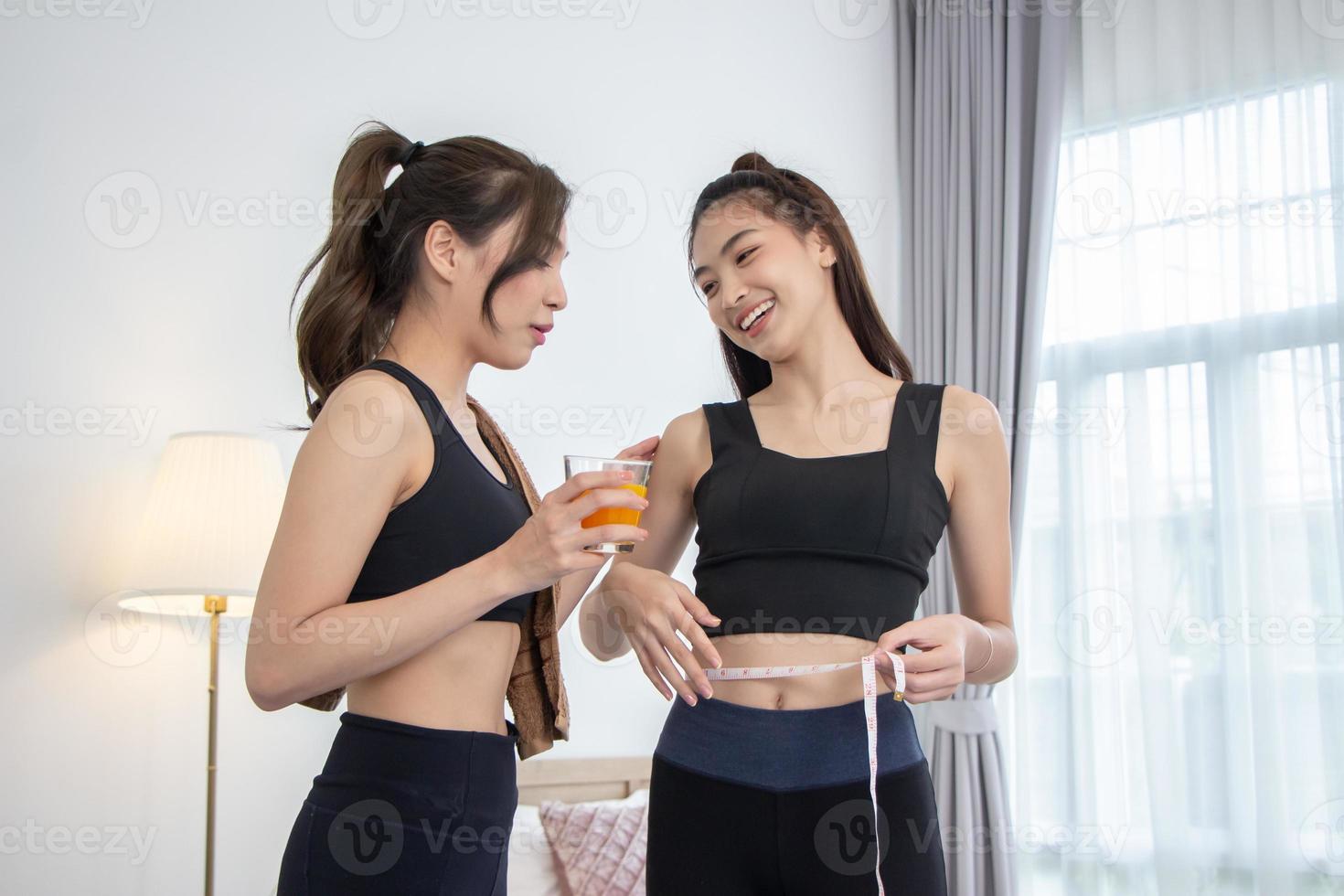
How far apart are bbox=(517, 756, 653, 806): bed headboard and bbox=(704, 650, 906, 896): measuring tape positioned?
1768mm

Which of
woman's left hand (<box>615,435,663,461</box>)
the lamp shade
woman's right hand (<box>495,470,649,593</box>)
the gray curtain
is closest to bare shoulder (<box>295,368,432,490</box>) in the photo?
woman's right hand (<box>495,470,649,593</box>)

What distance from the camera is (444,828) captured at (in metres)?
1.16

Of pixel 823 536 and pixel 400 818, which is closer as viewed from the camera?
pixel 400 818

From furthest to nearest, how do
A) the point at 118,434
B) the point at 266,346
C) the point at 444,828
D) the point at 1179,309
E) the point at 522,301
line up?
the point at 1179,309 → the point at 266,346 → the point at 118,434 → the point at 522,301 → the point at 444,828

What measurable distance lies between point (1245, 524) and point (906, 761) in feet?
6.78

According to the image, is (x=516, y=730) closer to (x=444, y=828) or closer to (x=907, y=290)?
(x=444, y=828)

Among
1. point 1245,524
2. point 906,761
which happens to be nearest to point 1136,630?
point 1245,524

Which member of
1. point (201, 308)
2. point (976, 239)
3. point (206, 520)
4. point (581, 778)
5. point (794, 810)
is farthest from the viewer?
point (976, 239)

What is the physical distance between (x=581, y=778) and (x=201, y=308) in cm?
162

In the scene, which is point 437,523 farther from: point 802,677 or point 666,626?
point 802,677

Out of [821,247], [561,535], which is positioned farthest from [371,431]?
[821,247]

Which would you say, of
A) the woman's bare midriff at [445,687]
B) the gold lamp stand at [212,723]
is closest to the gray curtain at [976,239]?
the gold lamp stand at [212,723]

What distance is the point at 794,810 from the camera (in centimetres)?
137

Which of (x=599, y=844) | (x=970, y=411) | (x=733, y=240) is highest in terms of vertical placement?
(x=733, y=240)
